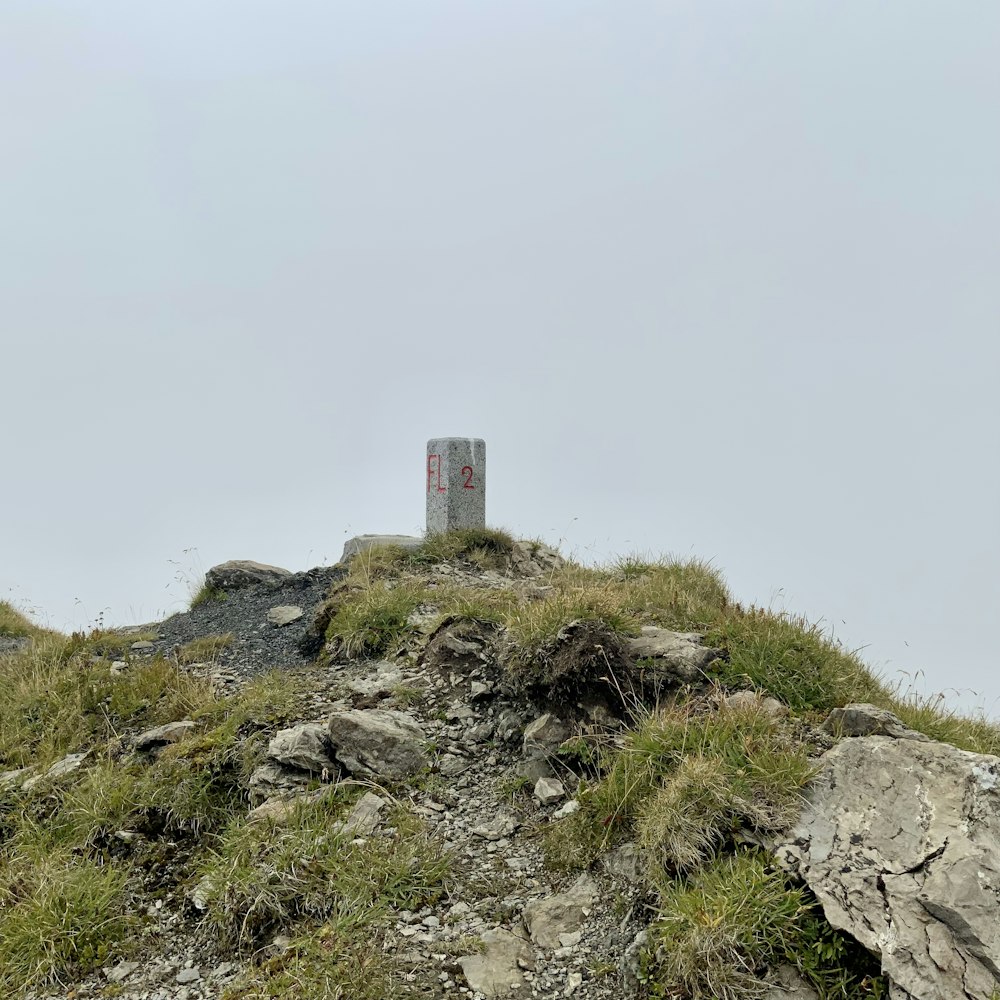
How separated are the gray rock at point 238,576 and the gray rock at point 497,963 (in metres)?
11.4

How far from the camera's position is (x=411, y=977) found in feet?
15.7

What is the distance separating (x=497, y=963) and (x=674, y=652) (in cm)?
330

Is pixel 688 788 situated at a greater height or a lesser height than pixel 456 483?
lesser

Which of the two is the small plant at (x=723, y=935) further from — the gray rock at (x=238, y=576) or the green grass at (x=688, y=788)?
the gray rock at (x=238, y=576)

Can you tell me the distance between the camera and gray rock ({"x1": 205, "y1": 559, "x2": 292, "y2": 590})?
15.8m

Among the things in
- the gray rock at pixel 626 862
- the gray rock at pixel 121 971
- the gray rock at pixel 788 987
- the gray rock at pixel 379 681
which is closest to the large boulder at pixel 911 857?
the gray rock at pixel 788 987

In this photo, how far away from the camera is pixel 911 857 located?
15.5 feet

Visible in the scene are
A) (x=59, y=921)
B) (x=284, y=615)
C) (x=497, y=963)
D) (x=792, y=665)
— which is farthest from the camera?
(x=284, y=615)

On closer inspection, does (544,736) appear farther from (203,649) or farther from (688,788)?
(203,649)

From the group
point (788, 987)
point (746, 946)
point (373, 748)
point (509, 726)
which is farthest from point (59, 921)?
point (788, 987)

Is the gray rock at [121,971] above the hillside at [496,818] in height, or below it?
below

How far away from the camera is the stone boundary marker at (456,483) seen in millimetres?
15570

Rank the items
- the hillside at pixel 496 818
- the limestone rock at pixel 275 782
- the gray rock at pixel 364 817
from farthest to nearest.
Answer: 1. the limestone rock at pixel 275 782
2. the gray rock at pixel 364 817
3. the hillside at pixel 496 818

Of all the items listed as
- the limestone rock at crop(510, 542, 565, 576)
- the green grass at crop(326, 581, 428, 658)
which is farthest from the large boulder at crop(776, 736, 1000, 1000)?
the limestone rock at crop(510, 542, 565, 576)
